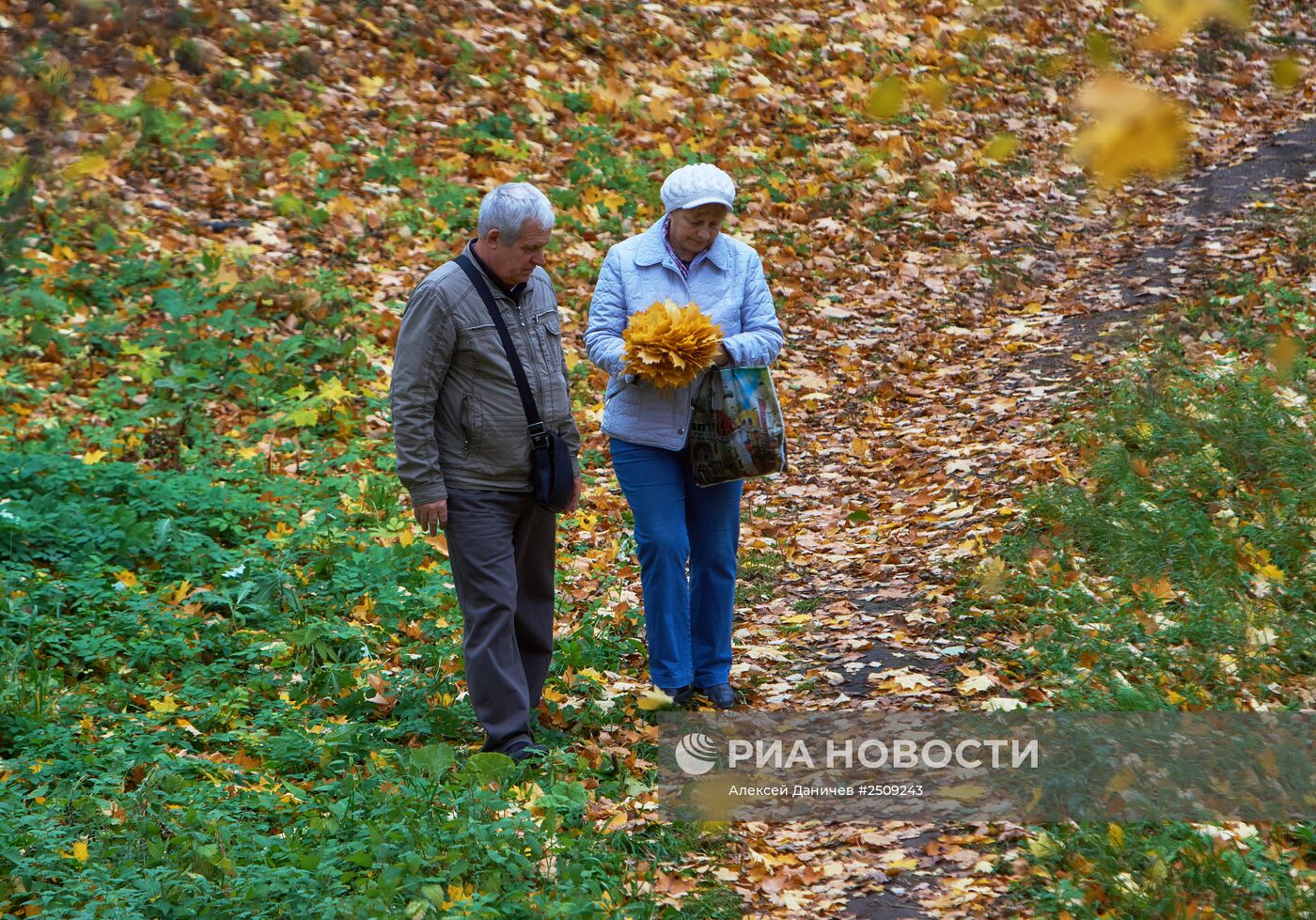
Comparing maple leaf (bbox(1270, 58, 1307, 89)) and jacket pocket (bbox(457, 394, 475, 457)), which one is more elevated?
maple leaf (bbox(1270, 58, 1307, 89))

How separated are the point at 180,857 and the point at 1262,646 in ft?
13.4

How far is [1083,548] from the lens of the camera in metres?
6.03

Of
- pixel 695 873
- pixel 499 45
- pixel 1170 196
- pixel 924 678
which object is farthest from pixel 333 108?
pixel 695 873

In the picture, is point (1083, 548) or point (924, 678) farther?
point (1083, 548)

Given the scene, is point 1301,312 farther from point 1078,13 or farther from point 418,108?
point 1078,13

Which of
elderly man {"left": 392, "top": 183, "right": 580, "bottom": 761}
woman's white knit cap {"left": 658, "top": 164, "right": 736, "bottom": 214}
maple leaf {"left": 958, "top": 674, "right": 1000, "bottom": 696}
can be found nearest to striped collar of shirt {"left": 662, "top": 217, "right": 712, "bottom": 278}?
woman's white knit cap {"left": 658, "top": 164, "right": 736, "bottom": 214}

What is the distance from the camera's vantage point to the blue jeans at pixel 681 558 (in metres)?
5.04

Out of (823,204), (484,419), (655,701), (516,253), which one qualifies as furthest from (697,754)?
(823,204)

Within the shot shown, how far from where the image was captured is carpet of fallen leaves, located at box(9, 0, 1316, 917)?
5.96 metres

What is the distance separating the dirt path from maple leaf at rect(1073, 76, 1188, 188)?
814mm

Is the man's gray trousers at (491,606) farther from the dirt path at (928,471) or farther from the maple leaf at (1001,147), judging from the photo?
the maple leaf at (1001,147)

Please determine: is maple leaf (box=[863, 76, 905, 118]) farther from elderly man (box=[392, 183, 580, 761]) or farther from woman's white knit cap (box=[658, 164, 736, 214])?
elderly man (box=[392, 183, 580, 761])

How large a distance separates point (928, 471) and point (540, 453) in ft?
11.7

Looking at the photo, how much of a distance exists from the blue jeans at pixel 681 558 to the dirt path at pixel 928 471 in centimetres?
40
